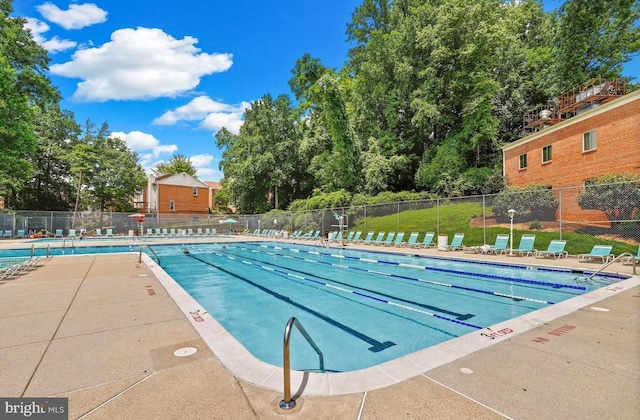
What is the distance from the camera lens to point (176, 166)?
55969 mm

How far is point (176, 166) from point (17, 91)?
111 ft

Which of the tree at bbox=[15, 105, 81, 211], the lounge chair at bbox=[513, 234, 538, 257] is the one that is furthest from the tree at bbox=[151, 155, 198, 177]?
the lounge chair at bbox=[513, 234, 538, 257]

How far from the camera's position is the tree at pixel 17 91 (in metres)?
20.0

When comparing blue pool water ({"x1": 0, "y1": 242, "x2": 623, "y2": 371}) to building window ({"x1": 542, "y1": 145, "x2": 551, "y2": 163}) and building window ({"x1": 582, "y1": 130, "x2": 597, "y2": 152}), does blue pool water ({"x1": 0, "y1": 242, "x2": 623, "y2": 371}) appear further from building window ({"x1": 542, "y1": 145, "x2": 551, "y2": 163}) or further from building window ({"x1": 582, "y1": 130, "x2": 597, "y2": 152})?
building window ({"x1": 542, "y1": 145, "x2": 551, "y2": 163})

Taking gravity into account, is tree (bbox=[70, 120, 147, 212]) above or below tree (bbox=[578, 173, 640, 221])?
above

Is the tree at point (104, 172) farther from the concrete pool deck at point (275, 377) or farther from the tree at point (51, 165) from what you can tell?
the concrete pool deck at point (275, 377)

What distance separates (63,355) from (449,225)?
680 inches

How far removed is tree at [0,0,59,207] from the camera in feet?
65.7

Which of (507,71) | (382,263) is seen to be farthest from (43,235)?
(507,71)

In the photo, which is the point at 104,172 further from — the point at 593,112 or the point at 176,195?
the point at 593,112

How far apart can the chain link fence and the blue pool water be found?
440 centimetres

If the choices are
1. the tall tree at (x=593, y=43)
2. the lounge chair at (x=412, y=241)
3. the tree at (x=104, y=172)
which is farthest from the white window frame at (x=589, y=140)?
the tree at (x=104, y=172)

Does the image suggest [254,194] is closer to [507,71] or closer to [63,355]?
[507,71]

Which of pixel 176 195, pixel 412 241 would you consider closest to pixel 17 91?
pixel 176 195
